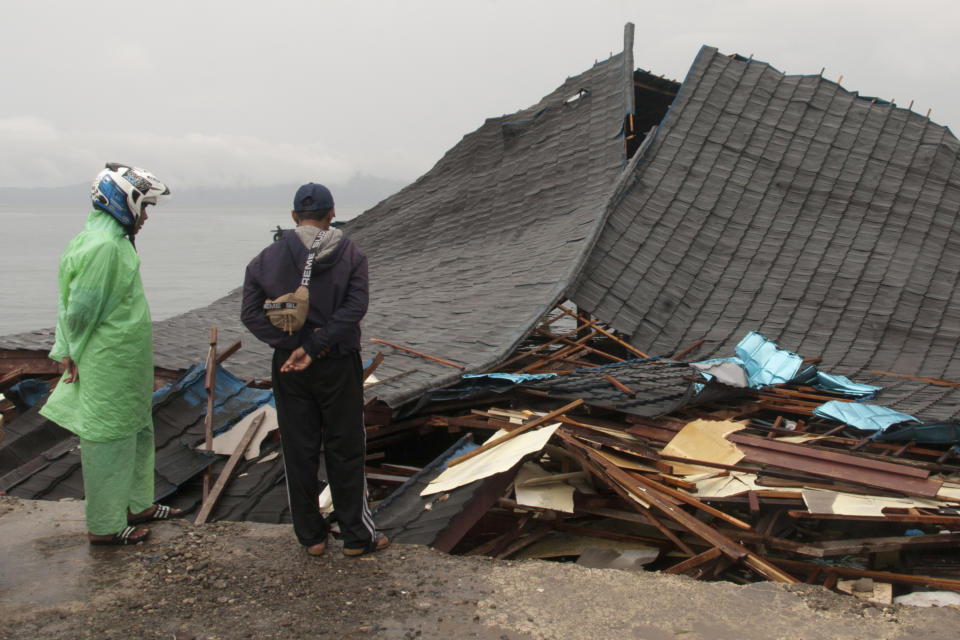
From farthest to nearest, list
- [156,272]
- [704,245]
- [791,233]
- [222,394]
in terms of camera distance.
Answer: [156,272] → [791,233] → [704,245] → [222,394]

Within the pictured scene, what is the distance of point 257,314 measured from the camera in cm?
377

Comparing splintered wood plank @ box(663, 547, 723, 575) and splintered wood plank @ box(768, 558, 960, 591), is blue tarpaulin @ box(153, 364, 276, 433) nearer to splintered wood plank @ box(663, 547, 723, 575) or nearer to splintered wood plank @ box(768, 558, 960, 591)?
splintered wood plank @ box(663, 547, 723, 575)

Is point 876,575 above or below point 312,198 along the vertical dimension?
below

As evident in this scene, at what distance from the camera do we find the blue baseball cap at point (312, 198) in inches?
148

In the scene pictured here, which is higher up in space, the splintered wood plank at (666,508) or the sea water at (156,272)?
the splintered wood plank at (666,508)

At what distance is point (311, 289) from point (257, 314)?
0.97ft

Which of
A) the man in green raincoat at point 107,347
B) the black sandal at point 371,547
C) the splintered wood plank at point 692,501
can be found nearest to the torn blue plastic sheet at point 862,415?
the splintered wood plank at point 692,501

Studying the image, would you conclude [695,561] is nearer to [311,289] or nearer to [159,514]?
[311,289]

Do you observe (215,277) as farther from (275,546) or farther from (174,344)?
(275,546)

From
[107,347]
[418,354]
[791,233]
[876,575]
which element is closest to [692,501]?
[876,575]

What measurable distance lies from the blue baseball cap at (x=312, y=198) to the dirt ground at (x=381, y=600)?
1.72 m

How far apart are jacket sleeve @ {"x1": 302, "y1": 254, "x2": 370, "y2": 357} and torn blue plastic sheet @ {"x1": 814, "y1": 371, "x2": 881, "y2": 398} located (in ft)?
17.1

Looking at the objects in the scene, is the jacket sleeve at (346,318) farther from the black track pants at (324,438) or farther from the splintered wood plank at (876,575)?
the splintered wood plank at (876,575)

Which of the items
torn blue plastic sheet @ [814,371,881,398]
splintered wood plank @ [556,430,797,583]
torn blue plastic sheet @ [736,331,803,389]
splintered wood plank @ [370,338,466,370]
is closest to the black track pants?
splintered wood plank @ [556,430,797,583]
